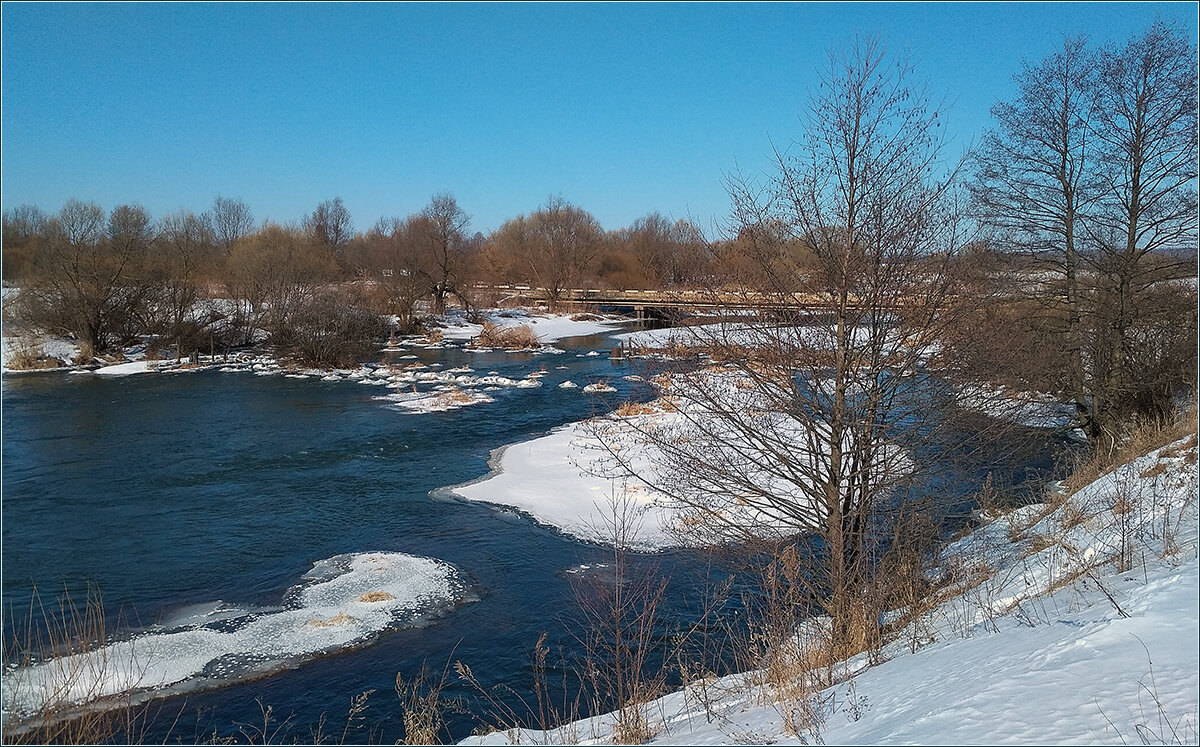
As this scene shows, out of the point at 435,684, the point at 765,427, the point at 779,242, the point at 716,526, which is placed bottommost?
the point at 435,684

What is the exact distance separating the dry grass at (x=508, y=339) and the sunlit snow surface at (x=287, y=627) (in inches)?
1147

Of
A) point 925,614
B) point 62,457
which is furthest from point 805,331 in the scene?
point 62,457

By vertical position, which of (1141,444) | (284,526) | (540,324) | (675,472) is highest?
(540,324)

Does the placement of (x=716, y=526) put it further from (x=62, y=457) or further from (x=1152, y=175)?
(x=62, y=457)

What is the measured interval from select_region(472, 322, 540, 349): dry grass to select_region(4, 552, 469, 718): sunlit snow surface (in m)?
29.1

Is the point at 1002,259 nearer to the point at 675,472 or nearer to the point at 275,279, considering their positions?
the point at 675,472

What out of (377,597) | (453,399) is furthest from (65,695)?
(453,399)

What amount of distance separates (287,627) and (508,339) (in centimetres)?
3173

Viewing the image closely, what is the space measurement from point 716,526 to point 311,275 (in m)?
36.4

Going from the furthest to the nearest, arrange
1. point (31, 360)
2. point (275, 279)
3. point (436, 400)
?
point (275, 279) < point (31, 360) < point (436, 400)

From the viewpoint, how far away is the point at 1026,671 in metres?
4.38

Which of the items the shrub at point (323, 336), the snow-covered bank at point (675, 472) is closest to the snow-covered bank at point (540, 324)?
the shrub at point (323, 336)

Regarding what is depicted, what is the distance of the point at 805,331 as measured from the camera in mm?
8414

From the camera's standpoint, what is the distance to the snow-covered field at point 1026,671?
3732 millimetres
